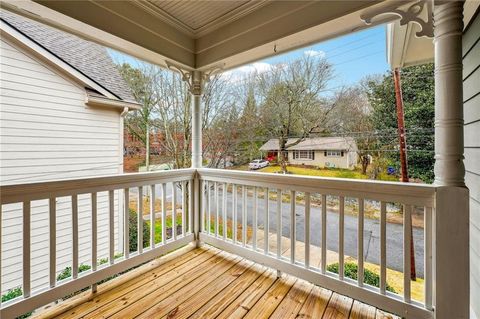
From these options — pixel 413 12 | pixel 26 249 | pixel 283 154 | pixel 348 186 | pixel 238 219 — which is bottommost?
pixel 238 219

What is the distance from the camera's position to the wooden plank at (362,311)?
1632 millimetres

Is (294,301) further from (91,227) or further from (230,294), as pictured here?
(91,227)

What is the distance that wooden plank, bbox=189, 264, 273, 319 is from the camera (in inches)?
65.9

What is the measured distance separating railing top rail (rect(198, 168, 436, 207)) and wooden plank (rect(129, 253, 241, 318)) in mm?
959

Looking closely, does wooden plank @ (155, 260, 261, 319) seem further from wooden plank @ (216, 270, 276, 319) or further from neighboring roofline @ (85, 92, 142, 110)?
neighboring roofline @ (85, 92, 142, 110)

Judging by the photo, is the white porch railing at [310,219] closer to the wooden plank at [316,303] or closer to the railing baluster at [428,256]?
the railing baluster at [428,256]

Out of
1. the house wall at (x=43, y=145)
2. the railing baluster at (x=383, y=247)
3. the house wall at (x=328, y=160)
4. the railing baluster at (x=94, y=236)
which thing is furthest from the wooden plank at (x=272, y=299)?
the house wall at (x=43, y=145)

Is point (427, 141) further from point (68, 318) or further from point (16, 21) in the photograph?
point (16, 21)

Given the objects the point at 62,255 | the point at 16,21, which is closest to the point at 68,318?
the point at 62,255

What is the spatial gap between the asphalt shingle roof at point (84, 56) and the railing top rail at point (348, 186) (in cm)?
177

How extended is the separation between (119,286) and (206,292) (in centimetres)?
82

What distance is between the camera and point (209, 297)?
185cm

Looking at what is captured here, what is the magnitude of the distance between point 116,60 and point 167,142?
3.83 ft

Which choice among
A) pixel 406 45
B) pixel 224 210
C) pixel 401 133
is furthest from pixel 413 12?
pixel 224 210
